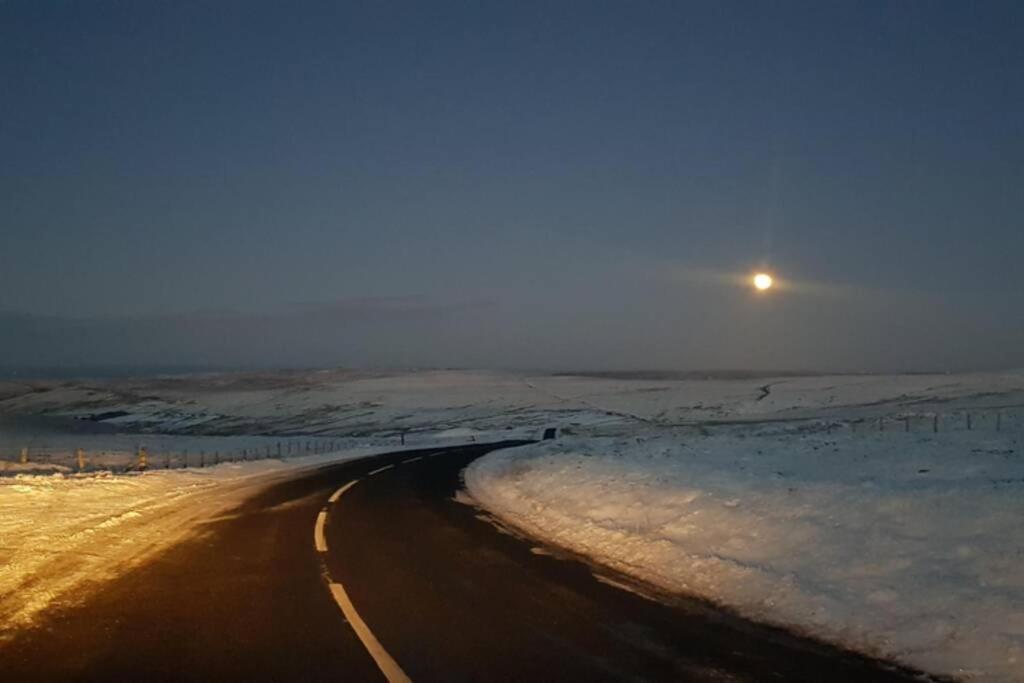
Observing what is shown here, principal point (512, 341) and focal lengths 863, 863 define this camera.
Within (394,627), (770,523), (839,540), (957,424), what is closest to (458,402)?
(957,424)

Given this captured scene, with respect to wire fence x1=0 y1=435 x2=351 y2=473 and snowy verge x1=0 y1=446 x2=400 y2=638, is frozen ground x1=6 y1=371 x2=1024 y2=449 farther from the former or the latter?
snowy verge x1=0 y1=446 x2=400 y2=638

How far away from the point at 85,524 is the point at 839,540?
44.1 ft

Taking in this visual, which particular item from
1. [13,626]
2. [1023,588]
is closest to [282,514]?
[13,626]

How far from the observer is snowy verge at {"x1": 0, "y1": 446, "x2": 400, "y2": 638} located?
10.5 m

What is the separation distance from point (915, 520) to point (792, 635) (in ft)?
14.5

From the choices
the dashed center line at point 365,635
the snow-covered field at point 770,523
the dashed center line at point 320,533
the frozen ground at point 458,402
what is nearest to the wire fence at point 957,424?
the snow-covered field at point 770,523

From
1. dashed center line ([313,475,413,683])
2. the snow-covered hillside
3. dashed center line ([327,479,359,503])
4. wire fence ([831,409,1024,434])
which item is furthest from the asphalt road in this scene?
the snow-covered hillside

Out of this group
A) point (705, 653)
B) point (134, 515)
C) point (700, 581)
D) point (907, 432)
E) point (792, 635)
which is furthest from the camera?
point (907, 432)

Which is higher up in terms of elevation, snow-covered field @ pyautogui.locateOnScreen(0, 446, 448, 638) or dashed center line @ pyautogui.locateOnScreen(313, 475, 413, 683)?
dashed center line @ pyautogui.locateOnScreen(313, 475, 413, 683)

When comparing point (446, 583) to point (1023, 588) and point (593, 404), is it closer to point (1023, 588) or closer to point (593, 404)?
point (1023, 588)

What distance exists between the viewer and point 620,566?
1229cm

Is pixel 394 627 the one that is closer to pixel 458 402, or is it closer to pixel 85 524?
pixel 85 524

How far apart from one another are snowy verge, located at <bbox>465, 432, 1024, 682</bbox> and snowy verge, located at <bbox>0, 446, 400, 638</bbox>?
6.91 m

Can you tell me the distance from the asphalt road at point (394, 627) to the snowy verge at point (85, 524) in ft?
1.84
